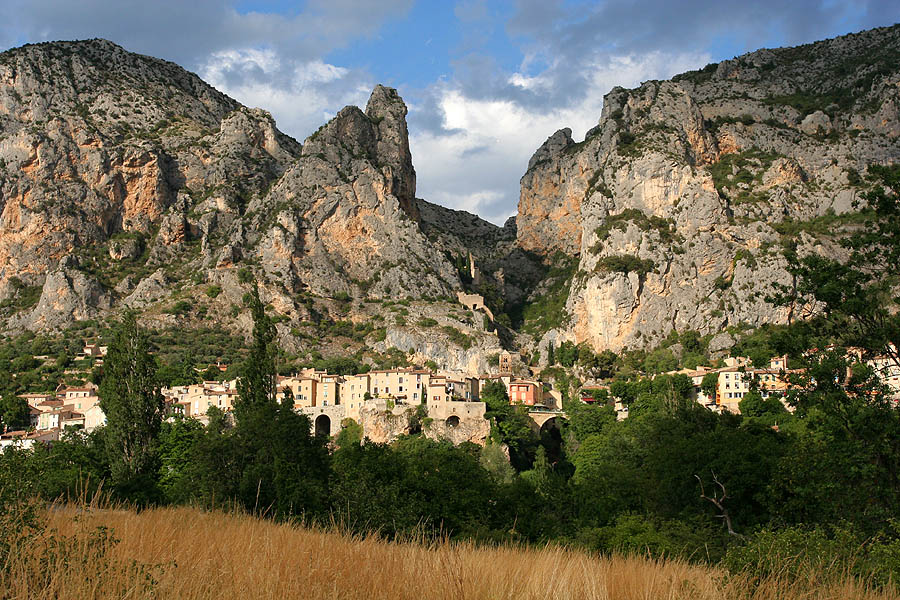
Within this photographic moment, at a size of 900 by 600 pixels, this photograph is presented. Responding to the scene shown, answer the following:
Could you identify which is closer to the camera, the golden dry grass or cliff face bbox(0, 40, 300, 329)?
the golden dry grass

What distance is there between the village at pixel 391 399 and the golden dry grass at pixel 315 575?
43.3 meters

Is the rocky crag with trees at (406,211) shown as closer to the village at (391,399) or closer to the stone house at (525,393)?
the stone house at (525,393)

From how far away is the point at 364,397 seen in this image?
2279 inches

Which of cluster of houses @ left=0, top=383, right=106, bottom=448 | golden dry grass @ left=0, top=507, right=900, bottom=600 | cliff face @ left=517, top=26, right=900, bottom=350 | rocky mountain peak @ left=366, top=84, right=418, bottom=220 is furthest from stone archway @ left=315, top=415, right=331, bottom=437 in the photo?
rocky mountain peak @ left=366, top=84, right=418, bottom=220

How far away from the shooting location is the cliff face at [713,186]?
8094cm

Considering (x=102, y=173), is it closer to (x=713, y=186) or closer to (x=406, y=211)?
(x=406, y=211)

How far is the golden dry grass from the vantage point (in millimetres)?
4414

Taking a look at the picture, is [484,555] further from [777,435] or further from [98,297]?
[98,297]

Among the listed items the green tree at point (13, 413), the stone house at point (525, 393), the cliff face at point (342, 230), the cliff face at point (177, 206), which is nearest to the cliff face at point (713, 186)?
the cliff face at point (342, 230)

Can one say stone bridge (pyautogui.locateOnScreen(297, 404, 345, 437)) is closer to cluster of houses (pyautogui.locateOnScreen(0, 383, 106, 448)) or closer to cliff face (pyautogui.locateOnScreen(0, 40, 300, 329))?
cluster of houses (pyautogui.locateOnScreen(0, 383, 106, 448))

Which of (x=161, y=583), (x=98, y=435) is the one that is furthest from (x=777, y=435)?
(x=161, y=583)

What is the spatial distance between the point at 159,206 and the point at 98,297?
1993 centimetres

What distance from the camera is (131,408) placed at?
98.3 ft

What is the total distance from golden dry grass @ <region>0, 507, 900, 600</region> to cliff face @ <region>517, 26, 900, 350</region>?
233ft
